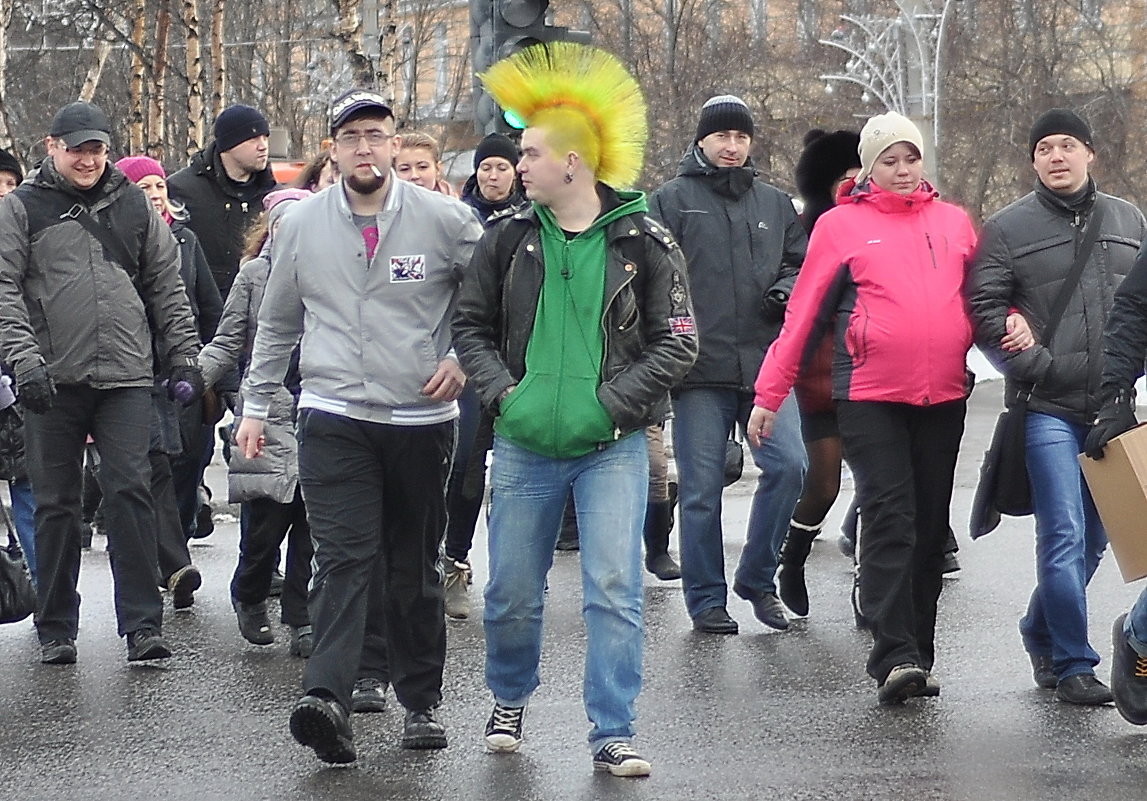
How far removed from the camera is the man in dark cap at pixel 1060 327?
7141 millimetres

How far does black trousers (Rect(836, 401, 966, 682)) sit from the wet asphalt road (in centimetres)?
29

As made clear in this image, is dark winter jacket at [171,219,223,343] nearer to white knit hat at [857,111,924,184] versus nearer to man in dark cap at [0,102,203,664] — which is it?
man in dark cap at [0,102,203,664]

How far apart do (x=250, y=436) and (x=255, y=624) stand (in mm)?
2098

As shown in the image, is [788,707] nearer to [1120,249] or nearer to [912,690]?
[912,690]

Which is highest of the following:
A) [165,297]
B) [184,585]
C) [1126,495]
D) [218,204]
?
[218,204]

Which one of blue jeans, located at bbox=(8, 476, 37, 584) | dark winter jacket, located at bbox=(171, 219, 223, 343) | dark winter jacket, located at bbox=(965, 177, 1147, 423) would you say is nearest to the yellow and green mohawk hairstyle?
dark winter jacket, located at bbox=(965, 177, 1147, 423)

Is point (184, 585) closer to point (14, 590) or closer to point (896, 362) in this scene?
point (14, 590)

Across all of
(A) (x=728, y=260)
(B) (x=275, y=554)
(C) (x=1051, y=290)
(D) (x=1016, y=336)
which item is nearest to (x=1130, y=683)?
(D) (x=1016, y=336)

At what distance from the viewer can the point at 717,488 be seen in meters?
8.60

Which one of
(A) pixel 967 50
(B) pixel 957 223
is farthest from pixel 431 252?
(A) pixel 967 50

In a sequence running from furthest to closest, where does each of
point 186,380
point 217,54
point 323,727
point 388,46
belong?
point 217,54 → point 388,46 → point 186,380 → point 323,727

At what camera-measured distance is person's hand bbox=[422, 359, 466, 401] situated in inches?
254

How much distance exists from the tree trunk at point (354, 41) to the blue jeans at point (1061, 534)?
1385cm

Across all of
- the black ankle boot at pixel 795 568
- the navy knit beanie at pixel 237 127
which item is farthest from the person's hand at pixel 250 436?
the navy knit beanie at pixel 237 127
